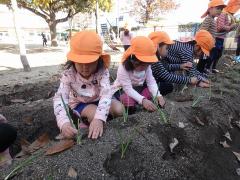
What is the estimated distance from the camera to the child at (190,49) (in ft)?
11.4

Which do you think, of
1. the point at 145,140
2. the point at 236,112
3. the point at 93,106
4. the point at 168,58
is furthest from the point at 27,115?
the point at 236,112

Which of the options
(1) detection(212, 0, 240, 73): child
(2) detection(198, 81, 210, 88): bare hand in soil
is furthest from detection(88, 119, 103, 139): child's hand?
(1) detection(212, 0, 240, 73): child

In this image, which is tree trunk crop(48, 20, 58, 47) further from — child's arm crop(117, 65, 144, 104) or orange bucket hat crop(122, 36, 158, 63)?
orange bucket hat crop(122, 36, 158, 63)

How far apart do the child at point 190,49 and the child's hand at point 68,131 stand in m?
2.10

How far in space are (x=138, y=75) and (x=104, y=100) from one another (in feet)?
2.60

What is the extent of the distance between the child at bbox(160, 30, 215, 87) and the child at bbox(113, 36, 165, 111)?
86cm

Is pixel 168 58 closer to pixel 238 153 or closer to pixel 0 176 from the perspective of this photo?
pixel 238 153

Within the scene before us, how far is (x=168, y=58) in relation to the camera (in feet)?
12.0

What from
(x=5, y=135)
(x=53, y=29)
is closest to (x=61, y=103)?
(x=5, y=135)

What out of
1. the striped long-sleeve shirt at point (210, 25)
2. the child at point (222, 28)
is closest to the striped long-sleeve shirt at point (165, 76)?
the striped long-sleeve shirt at point (210, 25)

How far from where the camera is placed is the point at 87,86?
2.32m

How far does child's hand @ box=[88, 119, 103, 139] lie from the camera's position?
5.88ft

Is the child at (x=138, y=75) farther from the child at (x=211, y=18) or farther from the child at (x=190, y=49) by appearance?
the child at (x=211, y=18)

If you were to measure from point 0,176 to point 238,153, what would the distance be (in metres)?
1.81
